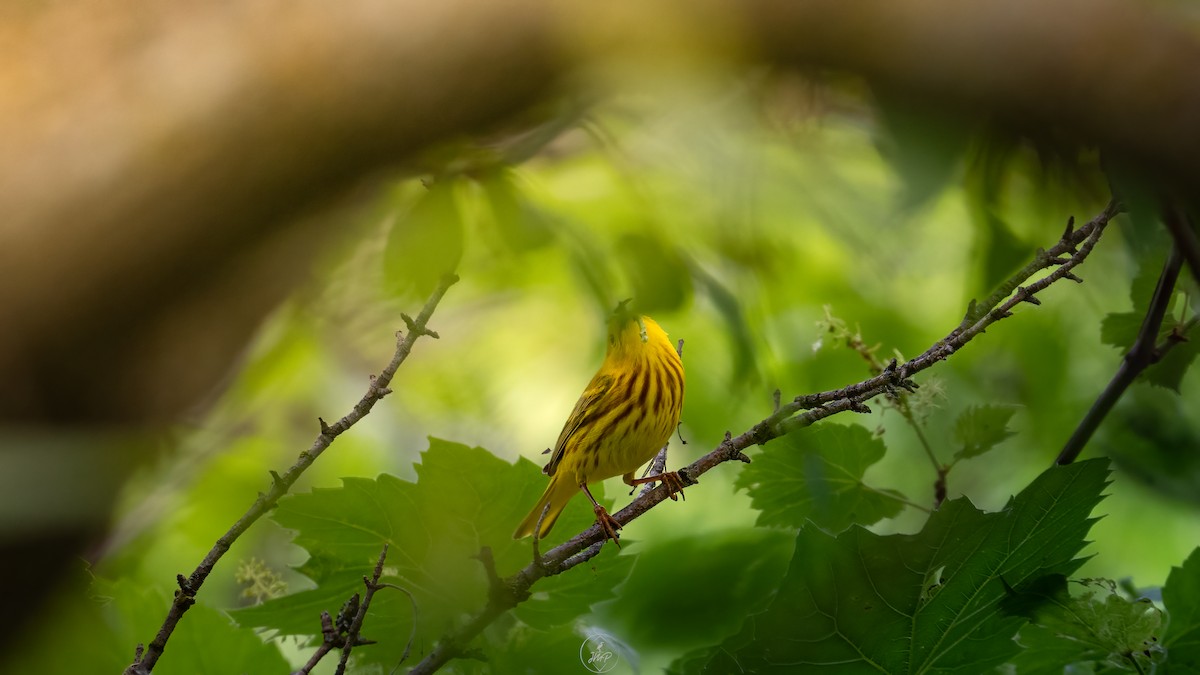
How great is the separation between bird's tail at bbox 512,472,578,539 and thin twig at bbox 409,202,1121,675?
0.14 metres

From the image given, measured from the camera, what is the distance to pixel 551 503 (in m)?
1.09

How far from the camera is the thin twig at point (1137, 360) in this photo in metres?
0.84

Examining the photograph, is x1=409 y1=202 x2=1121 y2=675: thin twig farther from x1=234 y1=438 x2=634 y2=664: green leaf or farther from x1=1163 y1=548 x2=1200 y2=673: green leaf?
x1=1163 y1=548 x2=1200 y2=673: green leaf

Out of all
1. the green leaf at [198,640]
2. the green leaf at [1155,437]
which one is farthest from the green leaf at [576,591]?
the green leaf at [1155,437]

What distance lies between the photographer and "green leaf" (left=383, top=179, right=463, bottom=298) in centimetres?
47

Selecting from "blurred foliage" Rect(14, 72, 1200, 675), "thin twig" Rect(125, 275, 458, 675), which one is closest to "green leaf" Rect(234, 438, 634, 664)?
"blurred foliage" Rect(14, 72, 1200, 675)

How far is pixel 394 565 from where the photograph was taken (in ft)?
3.06

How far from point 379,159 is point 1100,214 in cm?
46

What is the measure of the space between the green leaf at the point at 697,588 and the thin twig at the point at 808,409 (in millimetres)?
246

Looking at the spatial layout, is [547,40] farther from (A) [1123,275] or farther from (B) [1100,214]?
(A) [1123,275]

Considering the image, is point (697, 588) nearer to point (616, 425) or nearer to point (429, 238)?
point (616, 425)

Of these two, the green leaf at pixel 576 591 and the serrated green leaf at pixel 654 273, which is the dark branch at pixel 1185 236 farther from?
the green leaf at pixel 576 591

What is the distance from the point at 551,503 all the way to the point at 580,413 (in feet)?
0.49

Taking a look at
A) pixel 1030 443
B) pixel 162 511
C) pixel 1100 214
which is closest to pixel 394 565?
pixel 162 511
